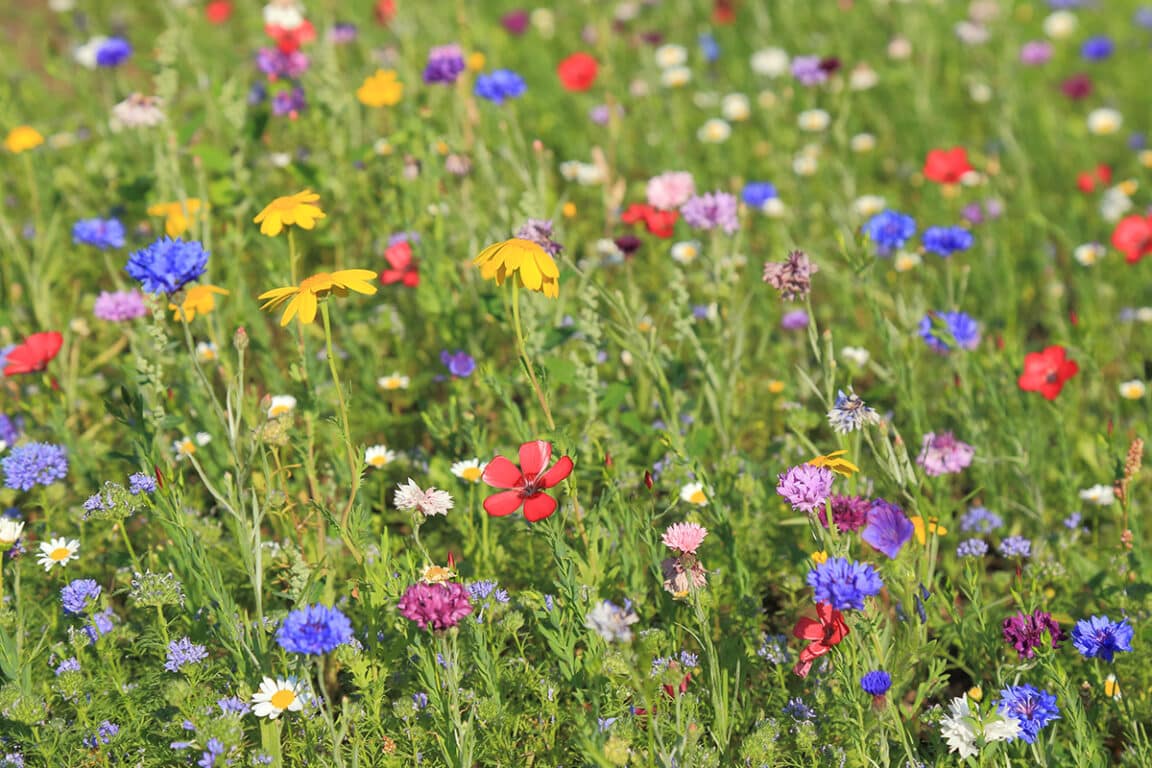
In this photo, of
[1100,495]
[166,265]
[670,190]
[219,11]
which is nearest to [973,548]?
[1100,495]

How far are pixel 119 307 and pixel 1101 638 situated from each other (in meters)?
2.67

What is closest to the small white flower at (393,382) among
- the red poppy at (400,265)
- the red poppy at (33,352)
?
the red poppy at (400,265)

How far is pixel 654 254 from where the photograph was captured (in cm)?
398

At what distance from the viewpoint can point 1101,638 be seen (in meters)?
2.28

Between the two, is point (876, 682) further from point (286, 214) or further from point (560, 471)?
point (286, 214)

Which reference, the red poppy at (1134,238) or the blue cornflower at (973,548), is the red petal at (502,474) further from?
the red poppy at (1134,238)

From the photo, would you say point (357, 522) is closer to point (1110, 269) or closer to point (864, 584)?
point (864, 584)

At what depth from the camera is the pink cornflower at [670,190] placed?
132 inches

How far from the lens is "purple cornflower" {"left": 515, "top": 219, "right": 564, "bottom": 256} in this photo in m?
2.66

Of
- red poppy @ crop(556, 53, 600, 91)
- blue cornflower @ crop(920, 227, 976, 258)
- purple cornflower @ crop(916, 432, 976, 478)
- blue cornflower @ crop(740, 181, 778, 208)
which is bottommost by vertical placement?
purple cornflower @ crop(916, 432, 976, 478)

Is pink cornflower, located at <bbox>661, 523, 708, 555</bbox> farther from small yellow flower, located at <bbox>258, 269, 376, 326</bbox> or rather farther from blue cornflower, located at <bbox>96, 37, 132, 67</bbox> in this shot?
blue cornflower, located at <bbox>96, 37, 132, 67</bbox>

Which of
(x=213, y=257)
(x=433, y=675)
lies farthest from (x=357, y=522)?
(x=213, y=257)

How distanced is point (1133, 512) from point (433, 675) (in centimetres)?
184

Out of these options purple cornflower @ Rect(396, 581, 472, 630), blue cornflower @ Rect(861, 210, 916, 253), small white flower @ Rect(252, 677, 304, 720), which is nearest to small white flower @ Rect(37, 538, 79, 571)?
small white flower @ Rect(252, 677, 304, 720)
